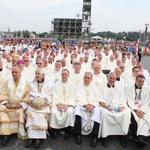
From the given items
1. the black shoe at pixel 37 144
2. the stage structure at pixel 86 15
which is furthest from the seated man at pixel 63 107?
the stage structure at pixel 86 15

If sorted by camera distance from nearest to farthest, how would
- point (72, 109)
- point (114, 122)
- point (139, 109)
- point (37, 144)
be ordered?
point (37, 144) < point (114, 122) < point (72, 109) < point (139, 109)

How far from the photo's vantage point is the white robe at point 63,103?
197 inches

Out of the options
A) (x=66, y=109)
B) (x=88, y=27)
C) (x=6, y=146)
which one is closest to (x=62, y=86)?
(x=66, y=109)

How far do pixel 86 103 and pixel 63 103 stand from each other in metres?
0.59

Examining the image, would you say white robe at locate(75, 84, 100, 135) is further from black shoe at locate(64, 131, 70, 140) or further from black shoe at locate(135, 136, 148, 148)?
black shoe at locate(135, 136, 148, 148)

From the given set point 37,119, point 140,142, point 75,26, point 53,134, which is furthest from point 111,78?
point 75,26

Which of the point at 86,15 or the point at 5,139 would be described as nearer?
the point at 5,139

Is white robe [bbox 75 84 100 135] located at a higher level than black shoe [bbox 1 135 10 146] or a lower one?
higher

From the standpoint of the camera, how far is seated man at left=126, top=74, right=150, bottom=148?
4.82m

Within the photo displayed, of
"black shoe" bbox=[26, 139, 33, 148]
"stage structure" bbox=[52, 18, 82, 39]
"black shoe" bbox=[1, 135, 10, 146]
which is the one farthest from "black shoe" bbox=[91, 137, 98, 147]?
"stage structure" bbox=[52, 18, 82, 39]

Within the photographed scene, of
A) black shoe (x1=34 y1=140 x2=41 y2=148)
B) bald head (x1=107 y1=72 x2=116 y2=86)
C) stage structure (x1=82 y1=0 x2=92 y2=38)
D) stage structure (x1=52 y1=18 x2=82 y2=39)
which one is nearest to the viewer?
black shoe (x1=34 y1=140 x2=41 y2=148)

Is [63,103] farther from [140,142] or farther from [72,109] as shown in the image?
[140,142]

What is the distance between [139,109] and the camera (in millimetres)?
5250

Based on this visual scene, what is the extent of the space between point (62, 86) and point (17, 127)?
1542mm
